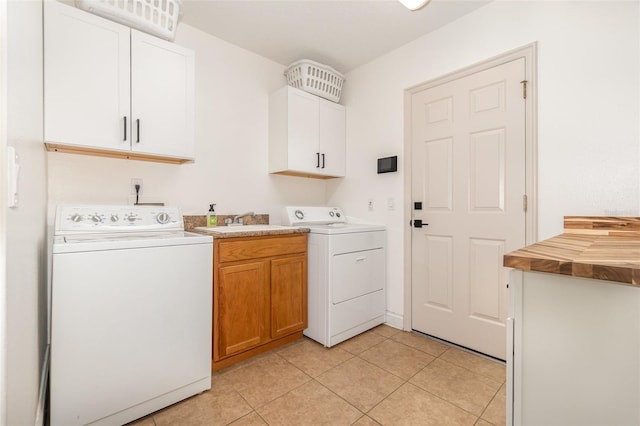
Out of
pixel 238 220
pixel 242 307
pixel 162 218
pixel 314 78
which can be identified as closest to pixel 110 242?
pixel 162 218

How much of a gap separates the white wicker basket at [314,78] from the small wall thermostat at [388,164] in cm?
85

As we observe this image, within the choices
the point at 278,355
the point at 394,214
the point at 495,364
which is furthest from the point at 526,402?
the point at 394,214

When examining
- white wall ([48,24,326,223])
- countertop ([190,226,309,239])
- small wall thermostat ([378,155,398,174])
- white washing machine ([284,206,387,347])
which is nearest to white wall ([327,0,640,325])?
small wall thermostat ([378,155,398,174])

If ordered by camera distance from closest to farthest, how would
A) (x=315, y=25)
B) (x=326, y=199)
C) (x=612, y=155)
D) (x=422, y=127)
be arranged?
1. (x=612, y=155)
2. (x=315, y=25)
3. (x=422, y=127)
4. (x=326, y=199)

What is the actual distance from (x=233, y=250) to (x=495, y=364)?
1.91 metres

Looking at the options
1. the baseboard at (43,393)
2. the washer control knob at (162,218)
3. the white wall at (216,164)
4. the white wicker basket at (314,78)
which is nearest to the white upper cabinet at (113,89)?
the white wall at (216,164)

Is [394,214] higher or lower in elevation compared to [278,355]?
higher

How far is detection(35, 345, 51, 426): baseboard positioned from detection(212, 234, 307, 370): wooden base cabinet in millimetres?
779

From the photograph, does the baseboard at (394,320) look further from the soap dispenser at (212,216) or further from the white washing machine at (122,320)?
the soap dispenser at (212,216)

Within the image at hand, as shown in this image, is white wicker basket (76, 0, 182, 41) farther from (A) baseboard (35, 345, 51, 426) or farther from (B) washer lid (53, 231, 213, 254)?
(A) baseboard (35, 345, 51, 426)

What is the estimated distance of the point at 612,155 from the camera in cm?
163

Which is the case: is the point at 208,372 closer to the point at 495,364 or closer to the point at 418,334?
the point at 418,334

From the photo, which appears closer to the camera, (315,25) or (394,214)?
(315,25)

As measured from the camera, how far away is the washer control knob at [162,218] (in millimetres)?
1956
